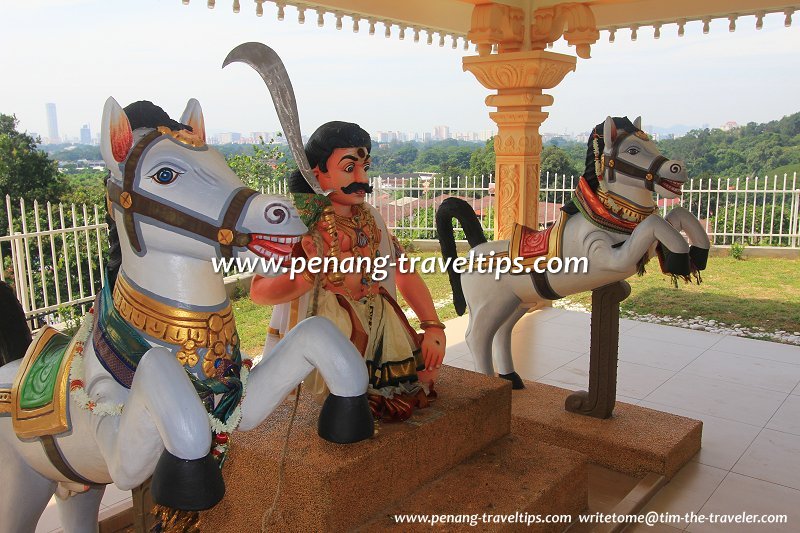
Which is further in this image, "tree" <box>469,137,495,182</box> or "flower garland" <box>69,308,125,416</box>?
"tree" <box>469,137,495,182</box>

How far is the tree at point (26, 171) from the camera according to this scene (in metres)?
7.74

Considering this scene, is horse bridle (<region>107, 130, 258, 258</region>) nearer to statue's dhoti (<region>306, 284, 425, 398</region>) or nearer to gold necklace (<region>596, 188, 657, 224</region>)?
statue's dhoti (<region>306, 284, 425, 398</region>)

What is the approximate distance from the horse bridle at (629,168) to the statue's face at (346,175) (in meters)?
1.32

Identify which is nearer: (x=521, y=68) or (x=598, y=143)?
(x=598, y=143)

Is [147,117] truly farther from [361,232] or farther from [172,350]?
[361,232]

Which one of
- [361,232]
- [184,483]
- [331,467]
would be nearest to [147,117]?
[184,483]

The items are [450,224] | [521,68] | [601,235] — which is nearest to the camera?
[601,235]

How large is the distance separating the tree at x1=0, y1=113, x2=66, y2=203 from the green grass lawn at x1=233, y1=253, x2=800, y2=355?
2.90m

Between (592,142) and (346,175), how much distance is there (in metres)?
1.46

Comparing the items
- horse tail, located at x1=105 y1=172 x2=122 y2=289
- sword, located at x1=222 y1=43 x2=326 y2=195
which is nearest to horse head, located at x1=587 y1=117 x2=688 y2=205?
sword, located at x1=222 y1=43 x2=326 y2=195

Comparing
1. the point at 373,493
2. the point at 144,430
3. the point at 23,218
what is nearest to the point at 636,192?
the point at 373,493

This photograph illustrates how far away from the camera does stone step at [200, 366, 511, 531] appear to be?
2.04m

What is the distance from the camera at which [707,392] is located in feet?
13.4

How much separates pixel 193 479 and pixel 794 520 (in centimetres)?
253
